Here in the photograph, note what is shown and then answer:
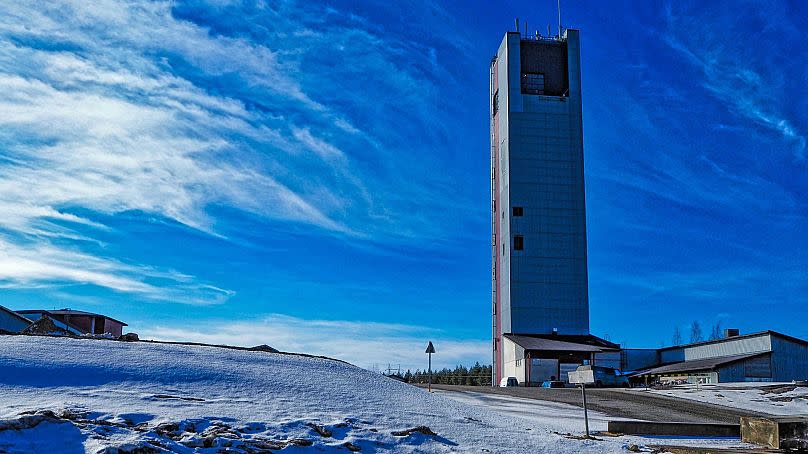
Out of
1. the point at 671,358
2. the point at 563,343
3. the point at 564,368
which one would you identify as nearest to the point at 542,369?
the point at 564,368

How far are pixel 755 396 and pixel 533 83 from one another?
131 feet

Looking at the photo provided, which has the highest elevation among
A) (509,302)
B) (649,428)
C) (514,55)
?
(514,55)

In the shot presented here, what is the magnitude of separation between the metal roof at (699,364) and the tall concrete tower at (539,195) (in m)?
8.87

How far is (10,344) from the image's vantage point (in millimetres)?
13734

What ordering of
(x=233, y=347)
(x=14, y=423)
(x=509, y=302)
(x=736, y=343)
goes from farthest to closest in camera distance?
(x=509, y=302) → (x=736, y=343) → (x=233, y=347) → (x=14, y=423)

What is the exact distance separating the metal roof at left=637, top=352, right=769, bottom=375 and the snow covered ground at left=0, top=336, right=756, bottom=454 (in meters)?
29.9

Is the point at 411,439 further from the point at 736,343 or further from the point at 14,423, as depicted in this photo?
the point at 736,343

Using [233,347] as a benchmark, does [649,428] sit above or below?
below

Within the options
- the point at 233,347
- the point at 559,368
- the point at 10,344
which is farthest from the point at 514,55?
the point at 10,344

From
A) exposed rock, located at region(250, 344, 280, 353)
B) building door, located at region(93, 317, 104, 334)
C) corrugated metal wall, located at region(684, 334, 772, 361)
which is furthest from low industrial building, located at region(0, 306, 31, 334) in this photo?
corrugated metal wall, located at region(684, 334, 772, 361)

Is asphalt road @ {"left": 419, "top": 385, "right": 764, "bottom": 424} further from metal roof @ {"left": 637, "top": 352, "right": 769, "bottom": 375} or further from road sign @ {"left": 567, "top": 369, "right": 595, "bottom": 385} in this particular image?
metal roof @ {"left": 637, "top": 352, "right": 769, "bottom": 375}

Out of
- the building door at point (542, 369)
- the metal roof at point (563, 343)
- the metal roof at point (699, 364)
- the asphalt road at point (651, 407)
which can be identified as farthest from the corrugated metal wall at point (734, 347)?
the asphalt road at point (651, 407)

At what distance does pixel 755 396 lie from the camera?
28.3m

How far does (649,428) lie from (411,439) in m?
6.75
